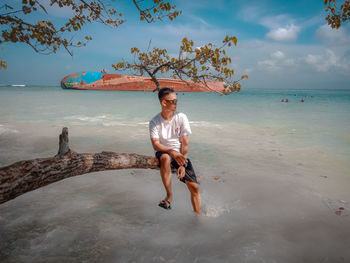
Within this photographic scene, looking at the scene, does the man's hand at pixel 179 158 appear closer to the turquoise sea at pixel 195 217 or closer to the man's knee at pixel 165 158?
the man's knee at pixel 165 158

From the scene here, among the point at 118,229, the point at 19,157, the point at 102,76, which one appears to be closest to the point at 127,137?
the point at 19,157

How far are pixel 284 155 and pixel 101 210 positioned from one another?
6342 millimetres

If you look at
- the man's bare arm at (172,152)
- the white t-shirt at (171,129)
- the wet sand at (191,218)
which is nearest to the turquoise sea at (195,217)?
the wet sand at (191,218)

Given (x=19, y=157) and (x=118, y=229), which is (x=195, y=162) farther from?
(x=19, y=157)

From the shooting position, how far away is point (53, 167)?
8.57 feet

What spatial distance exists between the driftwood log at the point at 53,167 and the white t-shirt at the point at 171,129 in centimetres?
37

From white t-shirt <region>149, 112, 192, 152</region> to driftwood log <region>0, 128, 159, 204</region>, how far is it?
372 millimetres

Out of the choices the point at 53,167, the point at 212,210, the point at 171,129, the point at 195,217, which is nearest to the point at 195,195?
the point at 195,217

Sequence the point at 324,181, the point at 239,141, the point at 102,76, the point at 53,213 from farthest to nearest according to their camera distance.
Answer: the point at 102,76, the point at 239,141, the point at 324,181, the point at 53,213

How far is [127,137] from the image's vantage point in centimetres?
1034

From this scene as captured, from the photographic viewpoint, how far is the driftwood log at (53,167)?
225cm

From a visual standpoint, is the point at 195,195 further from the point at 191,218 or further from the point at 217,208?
the point at 217,208

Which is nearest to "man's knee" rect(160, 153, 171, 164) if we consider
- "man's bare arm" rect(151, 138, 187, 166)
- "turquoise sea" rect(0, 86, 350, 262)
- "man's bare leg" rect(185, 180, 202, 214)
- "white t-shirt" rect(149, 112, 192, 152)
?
"man's bare arm" rect(151, 138, 187, 166)

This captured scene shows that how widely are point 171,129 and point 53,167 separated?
1.60m
